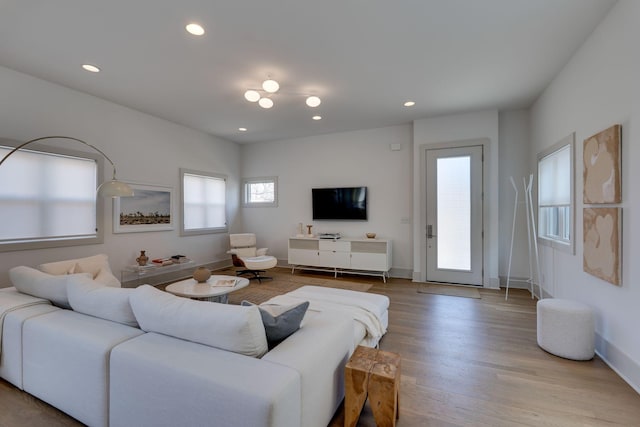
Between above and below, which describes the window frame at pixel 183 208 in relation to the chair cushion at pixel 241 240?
above

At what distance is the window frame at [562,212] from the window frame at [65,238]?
634cm

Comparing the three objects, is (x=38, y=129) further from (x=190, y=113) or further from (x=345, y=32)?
(x=345, y=32)

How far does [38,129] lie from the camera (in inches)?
144

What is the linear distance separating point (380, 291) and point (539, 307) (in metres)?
2.28

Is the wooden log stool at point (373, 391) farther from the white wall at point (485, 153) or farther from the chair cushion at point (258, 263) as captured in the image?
the white wall at point (485, 153)

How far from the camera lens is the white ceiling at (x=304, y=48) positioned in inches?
94.4

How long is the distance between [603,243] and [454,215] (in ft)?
8.17

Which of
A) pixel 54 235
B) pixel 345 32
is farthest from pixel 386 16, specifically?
pixel 54 235

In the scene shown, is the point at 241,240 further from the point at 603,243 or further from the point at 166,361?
the point at 603,243

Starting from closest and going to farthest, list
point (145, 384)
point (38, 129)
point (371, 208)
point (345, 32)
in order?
point (145, 384), point (345, 32), point (38, 129), point (371, 208)

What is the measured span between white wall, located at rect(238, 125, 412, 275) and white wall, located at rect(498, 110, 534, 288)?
5.10 feet

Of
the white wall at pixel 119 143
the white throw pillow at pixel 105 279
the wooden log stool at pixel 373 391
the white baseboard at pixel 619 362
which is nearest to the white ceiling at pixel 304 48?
the white wall at pixel 119 143

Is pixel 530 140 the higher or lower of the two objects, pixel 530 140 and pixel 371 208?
the higher

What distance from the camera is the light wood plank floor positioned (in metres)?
1.80
